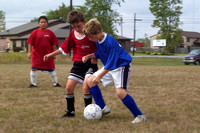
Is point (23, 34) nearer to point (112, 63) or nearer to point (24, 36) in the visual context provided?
point (24, 36)

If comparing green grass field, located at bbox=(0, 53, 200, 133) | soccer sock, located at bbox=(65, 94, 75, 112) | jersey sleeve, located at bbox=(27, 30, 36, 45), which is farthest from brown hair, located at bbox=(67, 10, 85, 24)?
jersey sleeve, located at bbox=(27, 30, 36, 45)

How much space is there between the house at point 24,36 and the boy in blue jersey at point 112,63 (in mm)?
54328

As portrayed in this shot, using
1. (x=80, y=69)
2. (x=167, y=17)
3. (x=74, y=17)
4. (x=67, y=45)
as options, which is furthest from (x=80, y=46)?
(x=167, y=17)

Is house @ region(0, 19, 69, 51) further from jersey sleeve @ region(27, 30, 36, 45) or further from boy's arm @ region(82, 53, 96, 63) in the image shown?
boy's arm @ region(82, 53, 96, 63)

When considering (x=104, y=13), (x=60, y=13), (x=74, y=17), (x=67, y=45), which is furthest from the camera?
(x=60, y=13)

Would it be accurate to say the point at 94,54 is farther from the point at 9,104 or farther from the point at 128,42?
the point at 128,42

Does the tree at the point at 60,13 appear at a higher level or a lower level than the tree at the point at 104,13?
higher

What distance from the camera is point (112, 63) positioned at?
418 centimetres

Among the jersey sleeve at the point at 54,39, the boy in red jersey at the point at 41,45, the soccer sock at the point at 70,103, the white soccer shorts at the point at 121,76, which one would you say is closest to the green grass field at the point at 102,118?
the soccer sock at the point at 70,103

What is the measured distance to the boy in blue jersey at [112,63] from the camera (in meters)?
4.16

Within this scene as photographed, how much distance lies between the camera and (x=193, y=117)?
4.86 metres

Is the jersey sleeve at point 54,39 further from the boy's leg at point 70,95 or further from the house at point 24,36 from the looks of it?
the house at point 24,36

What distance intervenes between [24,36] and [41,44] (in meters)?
59.1

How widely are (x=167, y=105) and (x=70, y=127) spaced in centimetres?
254
